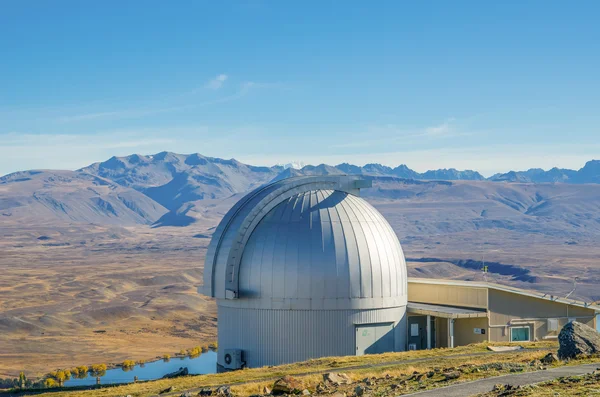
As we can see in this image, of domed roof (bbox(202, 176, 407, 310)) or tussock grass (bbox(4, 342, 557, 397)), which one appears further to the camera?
domed roof (bbox(202, 176, 407, 310))

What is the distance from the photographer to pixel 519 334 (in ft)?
126

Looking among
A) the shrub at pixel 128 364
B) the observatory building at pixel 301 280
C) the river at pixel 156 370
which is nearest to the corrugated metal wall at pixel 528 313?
the observatory building at pixel 301 280

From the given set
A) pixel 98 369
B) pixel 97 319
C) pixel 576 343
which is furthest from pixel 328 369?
pixel 97 319

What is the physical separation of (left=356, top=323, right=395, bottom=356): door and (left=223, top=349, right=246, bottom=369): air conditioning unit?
5.29 meters

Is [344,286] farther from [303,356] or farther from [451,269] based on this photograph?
[451,269]

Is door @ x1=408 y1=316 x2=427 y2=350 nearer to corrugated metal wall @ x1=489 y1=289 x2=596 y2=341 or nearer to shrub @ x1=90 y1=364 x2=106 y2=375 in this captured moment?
corrugated metal wall @ x1=489 y1=289 x2=596 y2=341

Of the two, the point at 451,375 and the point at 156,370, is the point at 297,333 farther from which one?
the point at 156,370

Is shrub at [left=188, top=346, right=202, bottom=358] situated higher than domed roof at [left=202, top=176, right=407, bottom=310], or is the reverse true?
domed roof at [left=202, top=176, right=407, bottom=310]

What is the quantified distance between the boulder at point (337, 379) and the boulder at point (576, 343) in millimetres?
6723

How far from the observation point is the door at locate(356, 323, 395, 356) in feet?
113

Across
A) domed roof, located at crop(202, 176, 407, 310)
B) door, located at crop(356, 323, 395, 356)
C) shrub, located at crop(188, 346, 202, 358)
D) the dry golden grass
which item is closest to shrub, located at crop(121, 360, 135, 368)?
the dry golden grass

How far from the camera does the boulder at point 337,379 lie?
22.5 meters

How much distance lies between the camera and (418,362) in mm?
27906

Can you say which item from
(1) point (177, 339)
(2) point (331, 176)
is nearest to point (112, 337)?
(1) point (177, 339)
